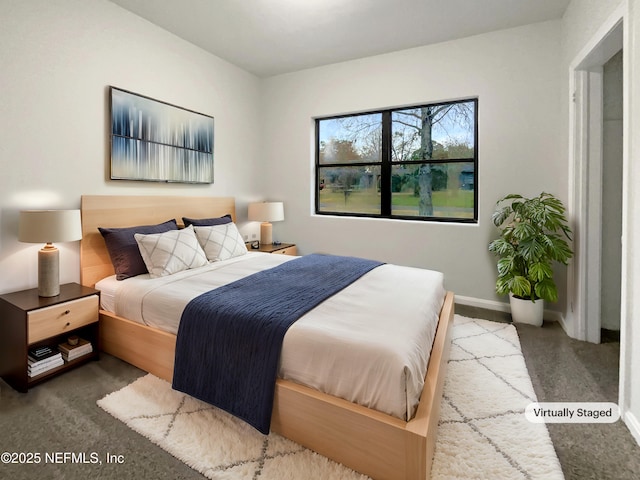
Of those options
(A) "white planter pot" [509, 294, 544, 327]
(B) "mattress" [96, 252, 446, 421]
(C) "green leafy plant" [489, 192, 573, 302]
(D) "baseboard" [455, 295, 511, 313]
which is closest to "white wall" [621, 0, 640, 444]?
(B) "mattress" [96, 252, 446, 421]

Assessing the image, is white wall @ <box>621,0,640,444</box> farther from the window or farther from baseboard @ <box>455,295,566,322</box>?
the window

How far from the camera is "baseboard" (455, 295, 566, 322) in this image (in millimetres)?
3232

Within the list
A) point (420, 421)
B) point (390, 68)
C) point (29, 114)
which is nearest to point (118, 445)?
point (420, 421)

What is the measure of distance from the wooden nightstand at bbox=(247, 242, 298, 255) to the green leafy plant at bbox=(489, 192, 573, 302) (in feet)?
7.62

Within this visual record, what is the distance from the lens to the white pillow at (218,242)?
124 inches

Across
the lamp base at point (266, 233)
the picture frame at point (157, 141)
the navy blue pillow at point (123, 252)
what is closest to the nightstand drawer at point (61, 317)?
the navy blue pillow at point (123, 252)

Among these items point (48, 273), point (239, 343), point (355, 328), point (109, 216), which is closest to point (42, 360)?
point (48, 273)

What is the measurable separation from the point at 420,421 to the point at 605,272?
2692 mm

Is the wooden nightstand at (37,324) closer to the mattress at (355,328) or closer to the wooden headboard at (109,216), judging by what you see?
the mattress at (355,328)

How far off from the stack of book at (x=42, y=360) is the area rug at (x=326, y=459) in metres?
0.53

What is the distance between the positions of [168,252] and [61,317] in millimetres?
791

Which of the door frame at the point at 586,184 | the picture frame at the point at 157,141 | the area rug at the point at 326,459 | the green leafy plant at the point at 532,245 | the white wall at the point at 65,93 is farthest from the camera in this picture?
the picture frame at the point at 157,141

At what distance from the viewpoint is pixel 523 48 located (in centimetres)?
318

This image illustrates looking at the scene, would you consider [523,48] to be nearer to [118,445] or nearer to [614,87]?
[614,87]
